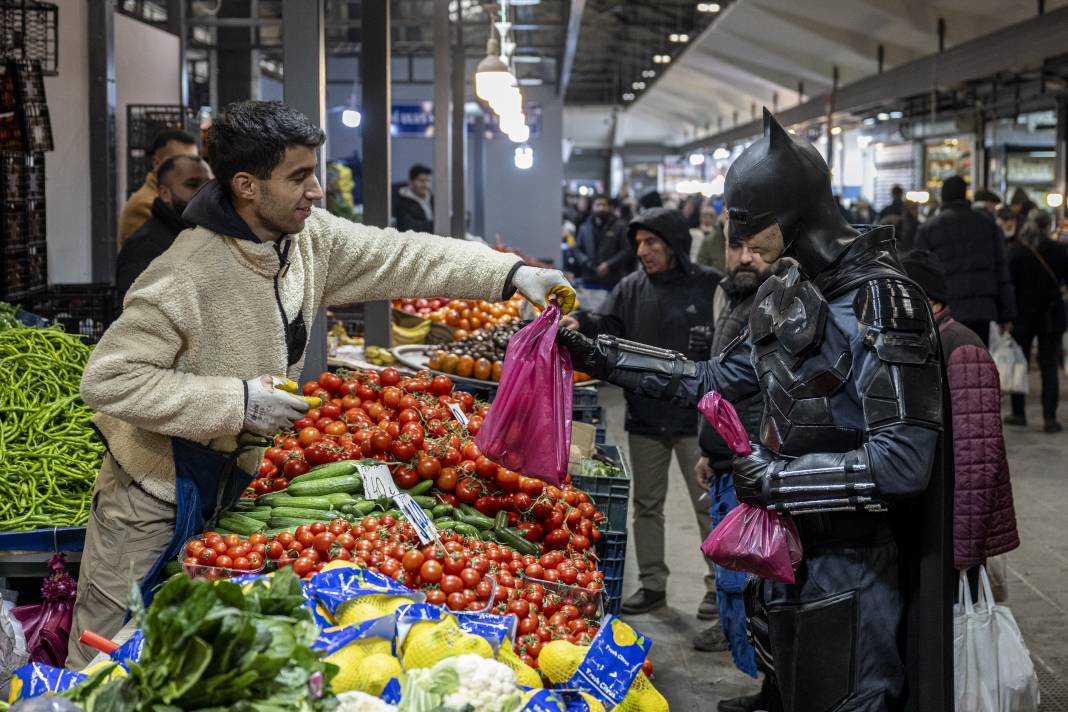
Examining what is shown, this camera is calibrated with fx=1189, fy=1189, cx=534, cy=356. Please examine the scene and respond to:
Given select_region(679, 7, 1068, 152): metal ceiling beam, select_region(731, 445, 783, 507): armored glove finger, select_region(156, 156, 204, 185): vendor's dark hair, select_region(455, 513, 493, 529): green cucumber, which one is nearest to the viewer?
select_region(731, 445, 783, 507): armored glove finger

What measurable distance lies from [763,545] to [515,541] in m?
1.26

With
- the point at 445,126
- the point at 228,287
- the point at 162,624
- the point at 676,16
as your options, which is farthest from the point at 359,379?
the point at 676,16

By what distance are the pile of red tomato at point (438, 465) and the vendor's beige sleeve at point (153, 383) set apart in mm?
1151

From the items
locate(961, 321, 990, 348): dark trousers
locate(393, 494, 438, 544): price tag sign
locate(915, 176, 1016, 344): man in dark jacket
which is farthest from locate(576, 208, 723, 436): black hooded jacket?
locate(961, 321, 990, 348): dark trousers

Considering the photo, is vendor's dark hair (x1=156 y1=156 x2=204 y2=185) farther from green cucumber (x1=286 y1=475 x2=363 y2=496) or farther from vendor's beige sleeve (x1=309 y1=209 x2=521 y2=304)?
vendor's beige sleeve (x1=309 y1=209 x2=521 y2=304)

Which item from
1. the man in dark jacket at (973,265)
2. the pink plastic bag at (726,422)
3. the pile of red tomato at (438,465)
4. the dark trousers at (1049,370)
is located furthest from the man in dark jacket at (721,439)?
the dark trousers at (1049,370)

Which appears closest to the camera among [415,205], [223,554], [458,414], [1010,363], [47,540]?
[223,554]

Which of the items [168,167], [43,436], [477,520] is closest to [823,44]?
[168,167]

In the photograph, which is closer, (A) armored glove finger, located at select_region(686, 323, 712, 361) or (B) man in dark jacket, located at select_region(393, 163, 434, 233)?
(A) armored glove finger, located at select_region(686, 323, 712, 361)

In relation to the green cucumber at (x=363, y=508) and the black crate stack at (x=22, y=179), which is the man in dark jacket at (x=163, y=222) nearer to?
the black crate stack at (x=22, y=179)

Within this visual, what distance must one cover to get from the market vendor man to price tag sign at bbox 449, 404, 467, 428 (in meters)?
1.38

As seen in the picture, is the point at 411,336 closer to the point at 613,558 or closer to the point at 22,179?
the point at 22,179

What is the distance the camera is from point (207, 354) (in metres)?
3.10

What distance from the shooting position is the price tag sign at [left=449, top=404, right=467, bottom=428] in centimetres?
477
